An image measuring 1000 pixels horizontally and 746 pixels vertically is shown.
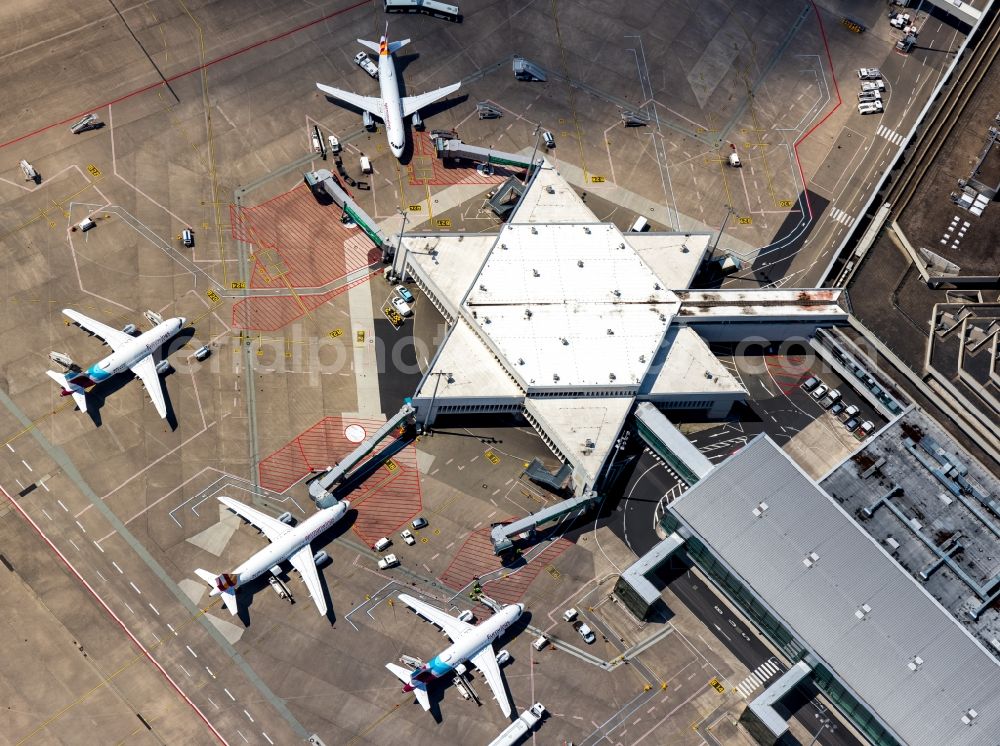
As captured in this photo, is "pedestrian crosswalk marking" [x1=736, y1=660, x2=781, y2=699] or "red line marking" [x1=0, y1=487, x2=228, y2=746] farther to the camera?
"pedestrian crosswalk marking" [x1=736, y1=660, x2=781, y2=699]

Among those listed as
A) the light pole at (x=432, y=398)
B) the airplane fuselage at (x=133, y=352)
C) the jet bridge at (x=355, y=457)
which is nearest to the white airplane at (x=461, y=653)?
the jet bridge at (x=355, y=457)

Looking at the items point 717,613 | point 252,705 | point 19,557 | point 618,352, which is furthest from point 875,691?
point 19,557

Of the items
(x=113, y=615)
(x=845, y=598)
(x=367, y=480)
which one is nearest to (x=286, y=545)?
(x=367, y=480)

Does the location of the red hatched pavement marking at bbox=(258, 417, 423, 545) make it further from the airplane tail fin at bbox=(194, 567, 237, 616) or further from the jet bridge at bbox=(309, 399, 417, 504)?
the airplane tail fin at bbox=(194, 567, 237, 616)

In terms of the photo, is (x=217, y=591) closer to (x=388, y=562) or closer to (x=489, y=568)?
(x=388, y=562)

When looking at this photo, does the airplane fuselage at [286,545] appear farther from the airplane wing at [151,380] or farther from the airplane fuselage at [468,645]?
the airplane wing at [151,380]

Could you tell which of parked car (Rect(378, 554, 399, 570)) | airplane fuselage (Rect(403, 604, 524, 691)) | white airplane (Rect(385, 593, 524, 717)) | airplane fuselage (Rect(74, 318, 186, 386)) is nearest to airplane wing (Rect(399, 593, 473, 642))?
white airplane (Rect(385, 593, 524, 717))
